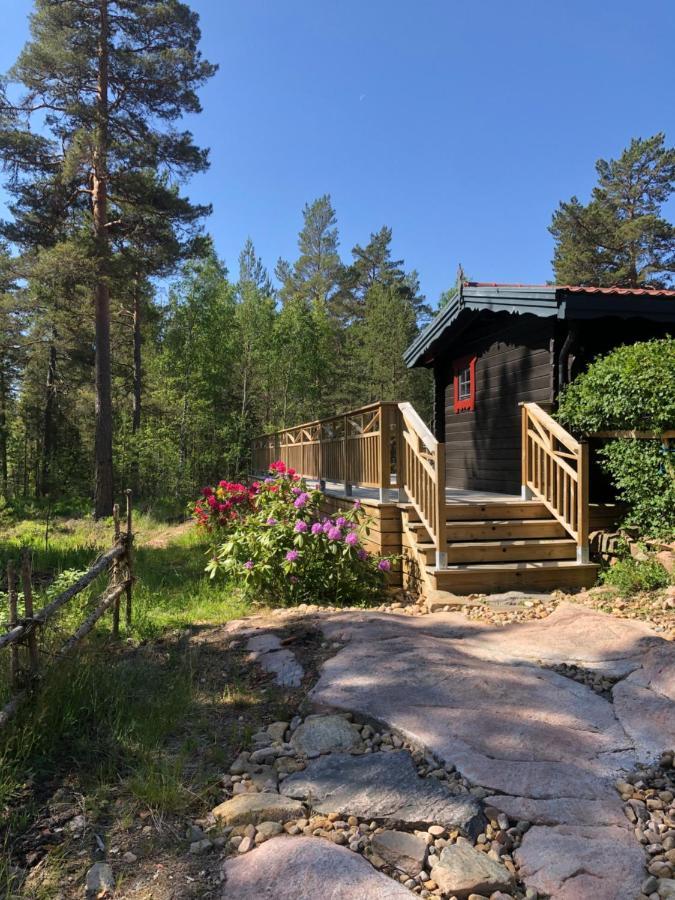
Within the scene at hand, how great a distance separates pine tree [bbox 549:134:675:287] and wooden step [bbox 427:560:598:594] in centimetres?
2014

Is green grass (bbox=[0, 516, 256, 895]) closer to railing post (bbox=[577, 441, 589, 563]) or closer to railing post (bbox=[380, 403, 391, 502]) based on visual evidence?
railing post (bbox=[380, 403, 391, 502])

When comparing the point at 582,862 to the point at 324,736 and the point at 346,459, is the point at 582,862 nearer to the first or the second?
the point at 324,736

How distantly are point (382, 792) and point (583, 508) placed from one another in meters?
4.05

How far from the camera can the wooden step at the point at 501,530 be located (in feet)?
19.0

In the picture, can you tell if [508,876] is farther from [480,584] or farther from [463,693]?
[480,584]

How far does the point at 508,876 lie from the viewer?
1.71 metres

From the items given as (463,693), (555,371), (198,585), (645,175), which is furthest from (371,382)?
(463,693)

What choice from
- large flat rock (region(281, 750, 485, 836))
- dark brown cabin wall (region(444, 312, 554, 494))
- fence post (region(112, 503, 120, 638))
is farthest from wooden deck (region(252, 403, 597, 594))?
large flat rock (region(281, 750, 485, 836))

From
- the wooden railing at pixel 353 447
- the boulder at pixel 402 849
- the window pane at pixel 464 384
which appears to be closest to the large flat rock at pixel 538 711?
the boulder at pixel 402 849

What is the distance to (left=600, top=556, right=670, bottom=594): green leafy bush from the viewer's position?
15.8ft

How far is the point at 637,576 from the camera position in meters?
4.91

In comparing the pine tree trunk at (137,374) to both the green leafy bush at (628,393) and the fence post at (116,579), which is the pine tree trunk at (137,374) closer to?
the fence post at (116,579)

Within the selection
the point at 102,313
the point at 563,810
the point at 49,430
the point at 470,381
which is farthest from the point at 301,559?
the point at 49,430

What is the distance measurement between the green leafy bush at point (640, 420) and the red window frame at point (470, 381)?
336 centimetres
